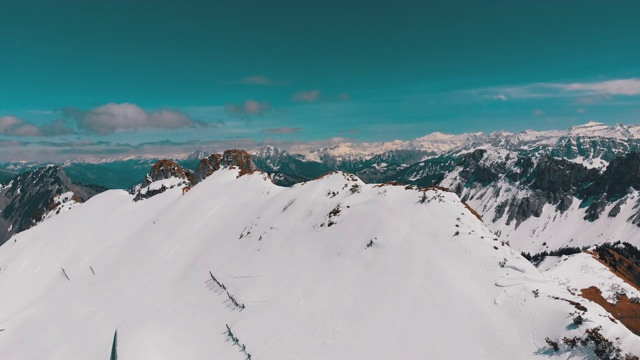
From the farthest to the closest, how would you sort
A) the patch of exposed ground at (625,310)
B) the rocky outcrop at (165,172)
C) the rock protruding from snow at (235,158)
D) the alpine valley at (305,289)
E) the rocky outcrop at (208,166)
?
1. the rocky outcrop at (165,172)
2. the rocky outcrop at (208,166)
3. the rock protruding from snow at (235,158)
4. the patch of exposed ground at (625,310)
5. the alpine valley at (305,289)

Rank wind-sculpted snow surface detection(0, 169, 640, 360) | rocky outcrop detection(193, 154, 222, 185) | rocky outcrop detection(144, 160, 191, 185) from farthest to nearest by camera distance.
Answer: rocky outcrop detection(144, 160, 191, 185), rocky outcrop detection(193, 154, 222, 185), wind-sculpted snow surface detection(0, 169, 640, 360)

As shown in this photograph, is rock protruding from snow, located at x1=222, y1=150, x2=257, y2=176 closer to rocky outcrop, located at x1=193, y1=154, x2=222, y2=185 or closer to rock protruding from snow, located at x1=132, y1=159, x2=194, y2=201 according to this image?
rocky outcrop, located at x1=193, y1=154, x2=222, y2=185

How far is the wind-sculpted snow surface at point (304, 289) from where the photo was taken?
24.5 metres

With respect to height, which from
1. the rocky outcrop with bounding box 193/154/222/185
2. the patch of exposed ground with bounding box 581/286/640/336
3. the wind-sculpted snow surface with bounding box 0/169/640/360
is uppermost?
the rocky outcrop with bounding box 193/154/222/185

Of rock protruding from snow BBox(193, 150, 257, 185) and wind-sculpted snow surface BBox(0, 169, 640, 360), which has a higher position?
rock protruding from snow BBox(193, 150, 257, 185)

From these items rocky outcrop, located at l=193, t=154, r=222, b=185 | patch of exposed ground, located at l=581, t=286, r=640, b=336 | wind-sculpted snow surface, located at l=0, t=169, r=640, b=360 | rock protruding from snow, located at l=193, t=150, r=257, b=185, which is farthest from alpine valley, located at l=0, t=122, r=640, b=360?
patch of exposed ground, located at l=581, t=286, r=640, b=336

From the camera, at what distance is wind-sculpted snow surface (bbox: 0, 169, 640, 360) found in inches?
965

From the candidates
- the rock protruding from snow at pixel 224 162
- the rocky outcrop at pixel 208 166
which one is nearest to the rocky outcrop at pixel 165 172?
the rocky outcrop at pixel 208 166

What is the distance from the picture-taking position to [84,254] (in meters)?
68.3

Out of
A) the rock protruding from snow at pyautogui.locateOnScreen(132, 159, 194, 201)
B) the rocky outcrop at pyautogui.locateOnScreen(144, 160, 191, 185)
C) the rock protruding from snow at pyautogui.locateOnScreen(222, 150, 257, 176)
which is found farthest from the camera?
the rocky outcrop at pyautogui.locateOnScreen(144, 160, 191, 185)

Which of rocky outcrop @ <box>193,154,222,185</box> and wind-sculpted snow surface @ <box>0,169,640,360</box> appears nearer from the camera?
wind-sculpted snow surface @ <box>0,169,640,360</box>

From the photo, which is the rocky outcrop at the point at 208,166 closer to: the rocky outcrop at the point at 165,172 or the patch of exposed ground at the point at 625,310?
the rocky outcrop at the point at 165,172

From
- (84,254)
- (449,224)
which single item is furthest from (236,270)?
(84,254)

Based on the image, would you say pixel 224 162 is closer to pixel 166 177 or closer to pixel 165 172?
pixel 166 177
